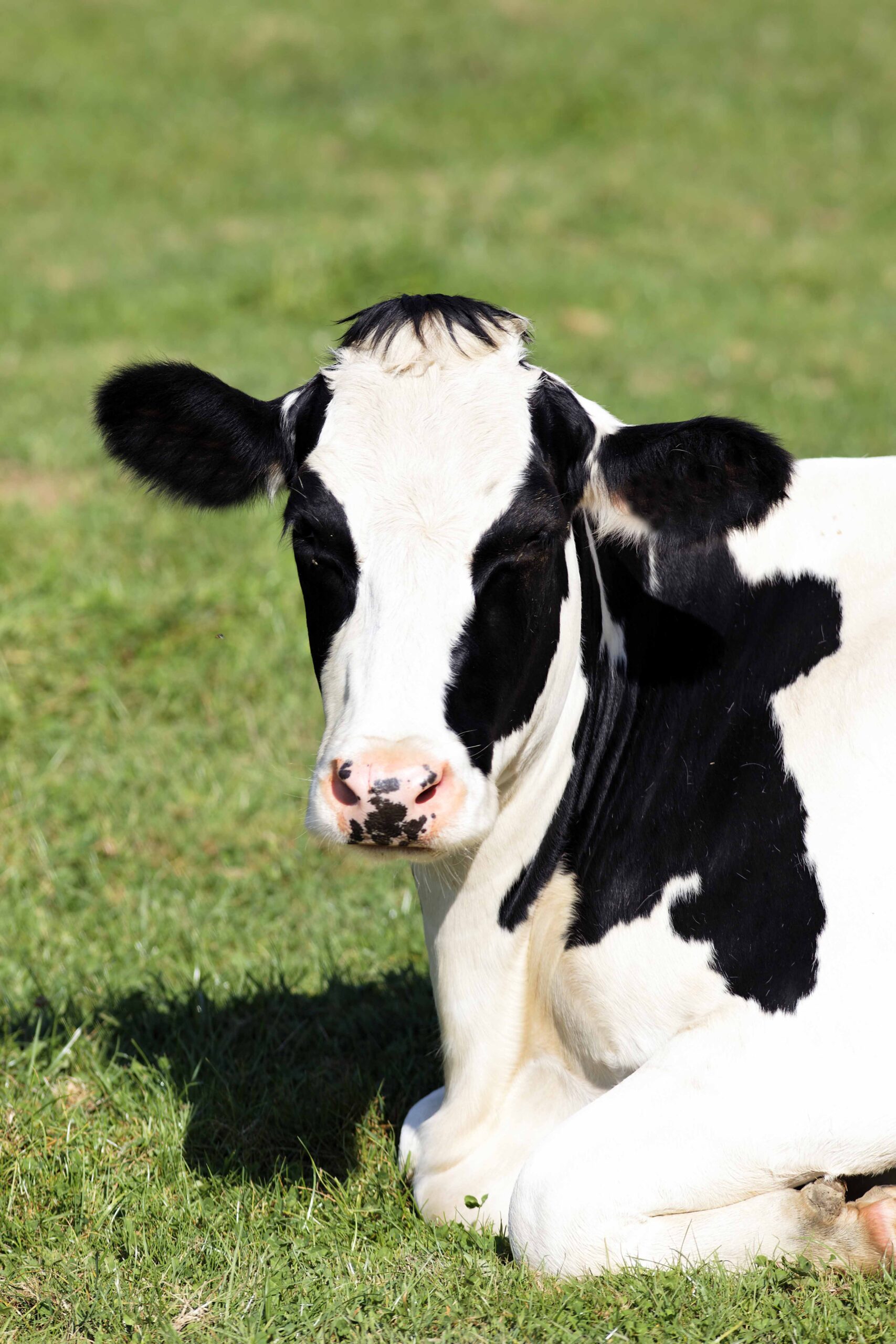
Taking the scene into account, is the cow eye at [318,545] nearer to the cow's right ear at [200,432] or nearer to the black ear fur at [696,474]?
the cow's right ear at [200,432]

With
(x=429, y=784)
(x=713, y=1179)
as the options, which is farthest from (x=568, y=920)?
(x=429, y=784)

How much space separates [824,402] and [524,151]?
7770 mm

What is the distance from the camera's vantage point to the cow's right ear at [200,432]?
3.46 m

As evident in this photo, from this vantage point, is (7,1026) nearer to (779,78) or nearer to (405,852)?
(405,852)

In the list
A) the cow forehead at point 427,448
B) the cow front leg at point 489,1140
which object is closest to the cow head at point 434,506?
the cow forehead at point 427,448

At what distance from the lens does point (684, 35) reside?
18.9 m

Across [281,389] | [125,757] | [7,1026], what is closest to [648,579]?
[7,1026]

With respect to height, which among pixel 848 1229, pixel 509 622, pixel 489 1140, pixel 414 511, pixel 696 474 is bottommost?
pixel 489 1140

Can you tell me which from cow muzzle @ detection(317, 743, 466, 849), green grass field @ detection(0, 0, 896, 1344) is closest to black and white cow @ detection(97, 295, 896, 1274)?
cow muzzle @ detection(317, 743, 466, 849)

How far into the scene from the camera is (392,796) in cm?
269

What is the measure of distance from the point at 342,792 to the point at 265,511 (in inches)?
208

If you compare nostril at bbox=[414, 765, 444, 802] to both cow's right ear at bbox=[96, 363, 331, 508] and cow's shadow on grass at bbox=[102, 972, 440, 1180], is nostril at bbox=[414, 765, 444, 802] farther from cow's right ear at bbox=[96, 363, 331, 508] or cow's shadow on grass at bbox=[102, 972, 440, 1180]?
cow's shadow on grass at bbox=[102, 972, 440, 1180]

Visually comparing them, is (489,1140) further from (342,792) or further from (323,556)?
(323,556)

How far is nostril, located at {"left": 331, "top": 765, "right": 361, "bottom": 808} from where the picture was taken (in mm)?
2713
